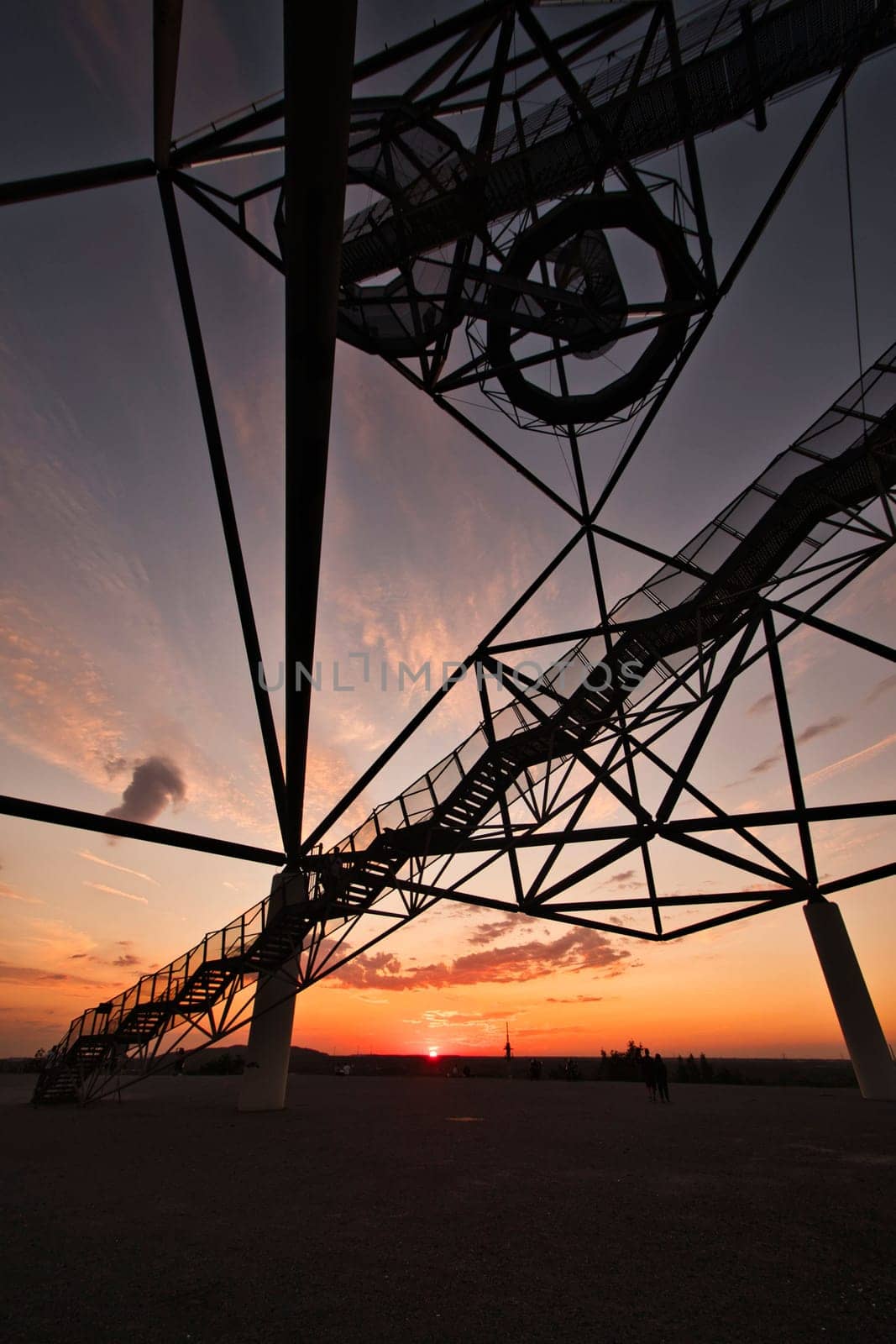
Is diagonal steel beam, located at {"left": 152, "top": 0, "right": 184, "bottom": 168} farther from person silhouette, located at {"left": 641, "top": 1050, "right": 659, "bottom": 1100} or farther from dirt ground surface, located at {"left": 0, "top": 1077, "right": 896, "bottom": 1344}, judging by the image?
person silhouette, located at {"left": 641, "top": 1050, "right": 659, "bottom": 1100}

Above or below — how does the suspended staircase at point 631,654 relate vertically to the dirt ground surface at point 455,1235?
above

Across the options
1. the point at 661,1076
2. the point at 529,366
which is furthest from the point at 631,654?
the point at 661,1076

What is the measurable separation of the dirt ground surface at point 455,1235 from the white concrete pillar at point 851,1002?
8.49 feet

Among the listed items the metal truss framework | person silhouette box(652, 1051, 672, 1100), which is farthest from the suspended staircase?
person silhouette box(652, 1051, 672, 1100)

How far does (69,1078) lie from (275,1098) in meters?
9.49

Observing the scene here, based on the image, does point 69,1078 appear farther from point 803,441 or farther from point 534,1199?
point 803,441

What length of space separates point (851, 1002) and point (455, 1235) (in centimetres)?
1256

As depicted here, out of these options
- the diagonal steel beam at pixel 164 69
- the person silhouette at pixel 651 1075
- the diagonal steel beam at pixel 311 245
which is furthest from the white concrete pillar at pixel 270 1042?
the diagonal steel beam at pixel 164 69

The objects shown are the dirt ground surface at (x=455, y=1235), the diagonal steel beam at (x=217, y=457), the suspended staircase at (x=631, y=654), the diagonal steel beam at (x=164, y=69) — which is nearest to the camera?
the dirt ground surface at (x=455, y=1235)

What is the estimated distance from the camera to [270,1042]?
16688 mm

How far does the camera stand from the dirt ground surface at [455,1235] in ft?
14.8

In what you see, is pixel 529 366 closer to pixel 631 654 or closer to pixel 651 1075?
pixel 631 654

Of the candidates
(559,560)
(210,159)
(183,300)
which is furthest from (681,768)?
(210,159)

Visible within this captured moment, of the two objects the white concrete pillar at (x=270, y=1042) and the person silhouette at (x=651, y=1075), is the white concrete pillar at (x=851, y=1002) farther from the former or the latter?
the white concrete pillar at (x=270, y=1042)
